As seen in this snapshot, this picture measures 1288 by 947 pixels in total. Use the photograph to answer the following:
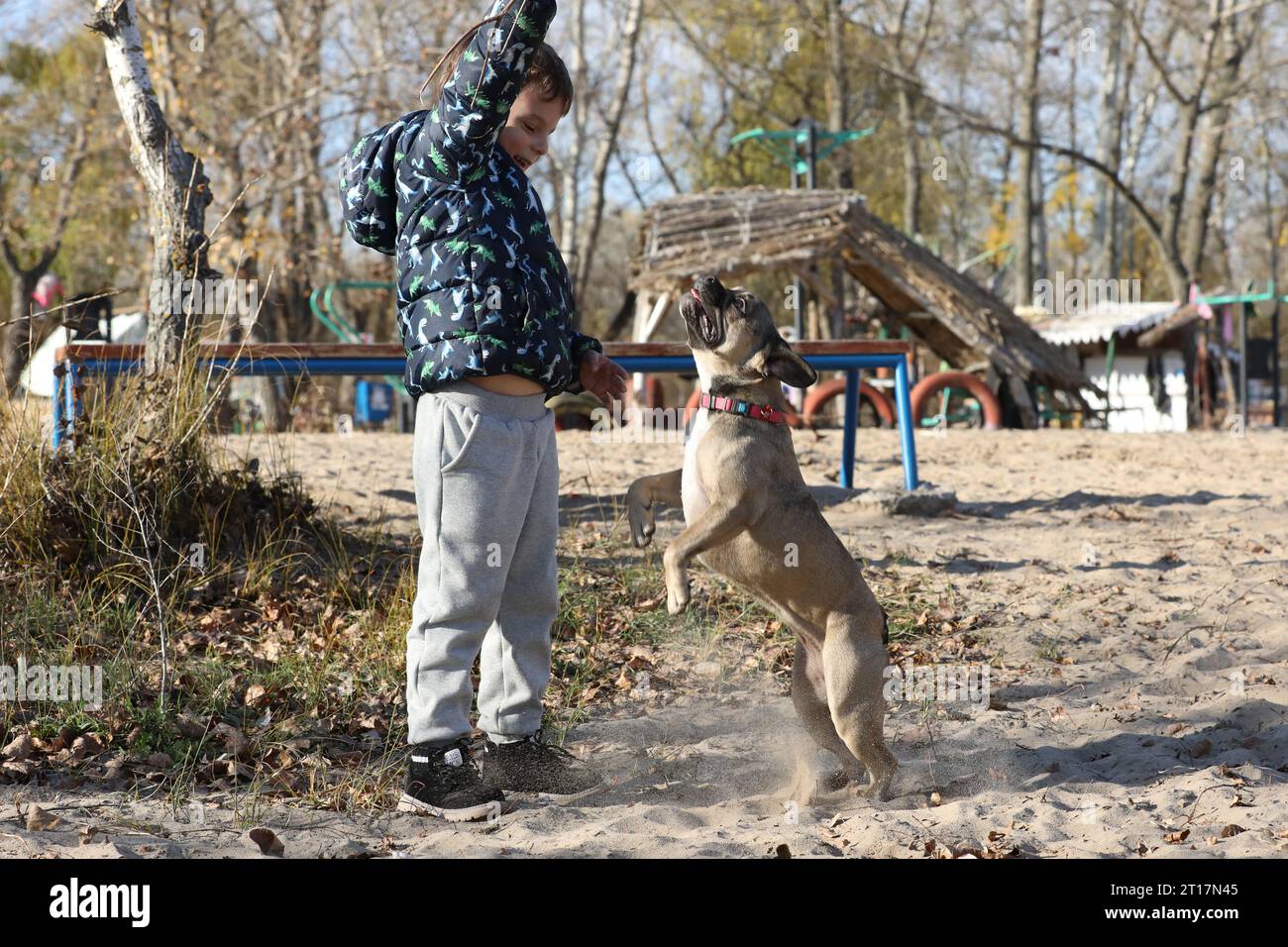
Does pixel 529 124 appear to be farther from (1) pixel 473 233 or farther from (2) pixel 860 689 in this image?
(2) pixel 860 689

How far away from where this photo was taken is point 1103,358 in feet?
81.8

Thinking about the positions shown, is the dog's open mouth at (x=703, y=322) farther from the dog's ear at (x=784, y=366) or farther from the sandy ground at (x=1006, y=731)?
the sandy ground at (x=1006, y=731)

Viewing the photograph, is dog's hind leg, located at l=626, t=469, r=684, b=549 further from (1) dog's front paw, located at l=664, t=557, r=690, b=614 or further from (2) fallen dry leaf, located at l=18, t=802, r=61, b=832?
(2) fallen dry leaf, located at l=18, t=802, r=61, b=832

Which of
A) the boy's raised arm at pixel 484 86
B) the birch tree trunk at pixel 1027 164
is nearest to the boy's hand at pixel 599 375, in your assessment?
the boy's raised arm at pixel 484 86

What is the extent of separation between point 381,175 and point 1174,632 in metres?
4.19

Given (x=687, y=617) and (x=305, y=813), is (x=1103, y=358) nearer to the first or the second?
(x=687, y=617)

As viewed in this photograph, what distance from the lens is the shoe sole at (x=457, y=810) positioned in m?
3.82

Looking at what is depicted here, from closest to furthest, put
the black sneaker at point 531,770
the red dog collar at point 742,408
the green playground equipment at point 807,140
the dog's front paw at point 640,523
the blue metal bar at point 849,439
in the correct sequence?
the black sneaker at point 531,770 < the red dog collar at point 742,408 < the dog's front paw at point 640,523 < the blue metal bar at point 849,439 < the green playground equipment at point 807,140

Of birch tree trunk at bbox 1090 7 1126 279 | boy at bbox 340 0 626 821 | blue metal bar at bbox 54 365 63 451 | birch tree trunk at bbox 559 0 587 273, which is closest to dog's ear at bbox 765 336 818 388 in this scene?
boy at bbox 340 0 626 821

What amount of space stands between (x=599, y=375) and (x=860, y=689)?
1373 millimetres

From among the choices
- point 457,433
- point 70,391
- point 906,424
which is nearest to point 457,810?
point 457,433

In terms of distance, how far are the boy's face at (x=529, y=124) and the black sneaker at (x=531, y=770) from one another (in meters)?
1.82
